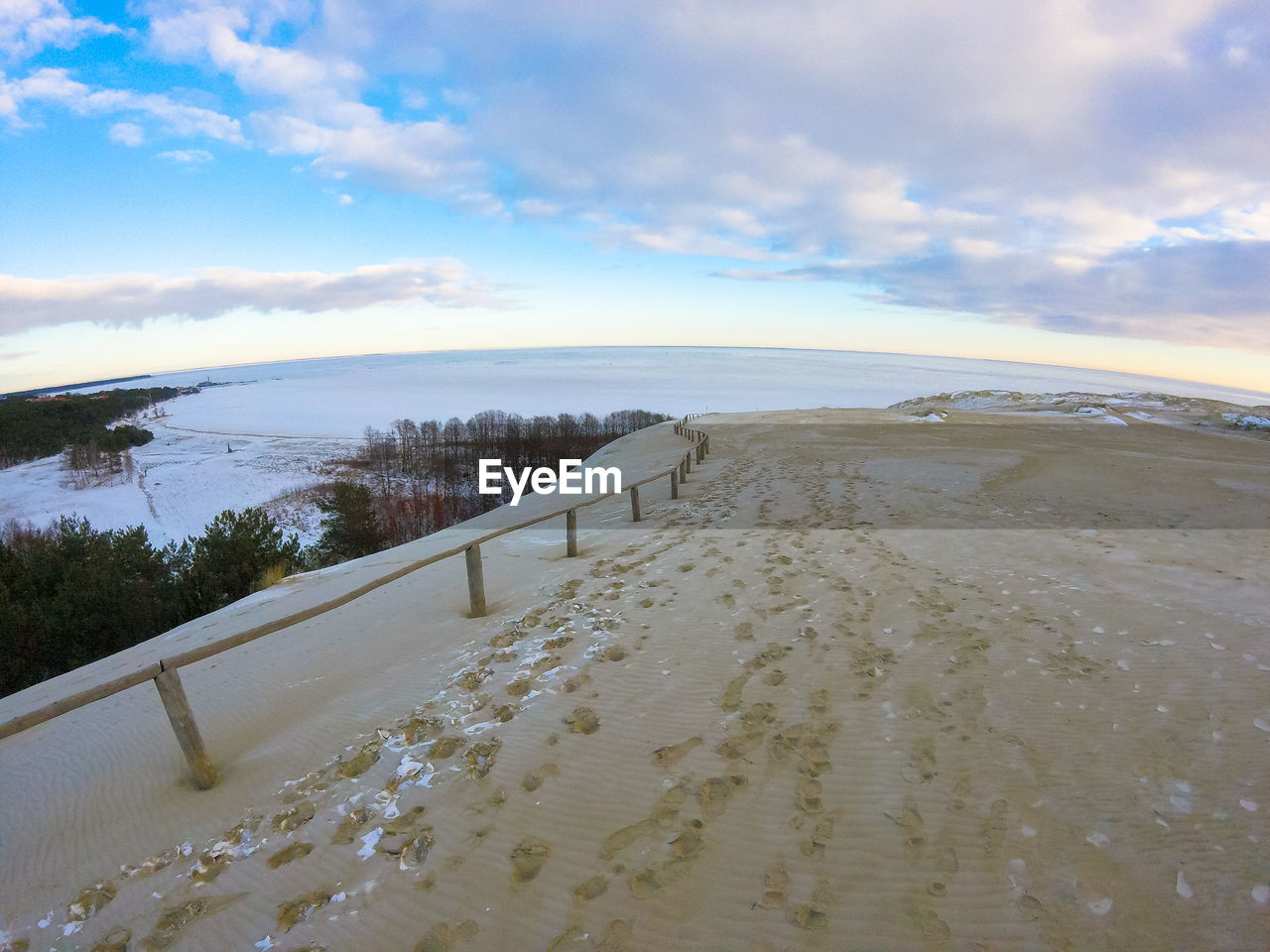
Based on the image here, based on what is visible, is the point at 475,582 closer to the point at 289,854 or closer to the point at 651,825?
the point at 289,854

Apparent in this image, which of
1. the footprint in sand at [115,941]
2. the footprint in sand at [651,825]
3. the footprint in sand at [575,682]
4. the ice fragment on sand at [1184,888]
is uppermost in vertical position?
the ice fragment on sand at [1184,888]

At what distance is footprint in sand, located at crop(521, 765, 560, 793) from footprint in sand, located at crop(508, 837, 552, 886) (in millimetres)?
417

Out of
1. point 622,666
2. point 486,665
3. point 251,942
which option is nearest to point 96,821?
point 251,942

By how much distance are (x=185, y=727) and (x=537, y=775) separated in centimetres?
245

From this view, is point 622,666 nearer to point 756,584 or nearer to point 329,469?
point 756,584

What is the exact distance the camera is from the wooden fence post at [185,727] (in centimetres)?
354

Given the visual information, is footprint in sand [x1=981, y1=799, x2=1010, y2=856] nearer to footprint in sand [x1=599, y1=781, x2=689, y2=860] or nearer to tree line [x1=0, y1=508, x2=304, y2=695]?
footprint in sand [x1=599, y1=781, x2=689, y2=860]

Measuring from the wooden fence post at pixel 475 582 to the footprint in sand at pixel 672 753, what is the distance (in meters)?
3.41

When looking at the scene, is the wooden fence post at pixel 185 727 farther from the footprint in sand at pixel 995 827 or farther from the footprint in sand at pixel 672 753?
the footprint in sand at pixel 995 827

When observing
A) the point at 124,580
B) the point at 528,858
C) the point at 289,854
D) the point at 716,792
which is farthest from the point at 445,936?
the point at 124,580

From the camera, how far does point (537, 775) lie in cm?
361

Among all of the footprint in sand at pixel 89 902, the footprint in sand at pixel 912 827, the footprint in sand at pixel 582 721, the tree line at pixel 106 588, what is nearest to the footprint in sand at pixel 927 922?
the footprint in sand at pixel 912 827

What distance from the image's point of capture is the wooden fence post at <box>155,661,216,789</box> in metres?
3.54

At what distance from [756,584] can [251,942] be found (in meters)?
5.46
